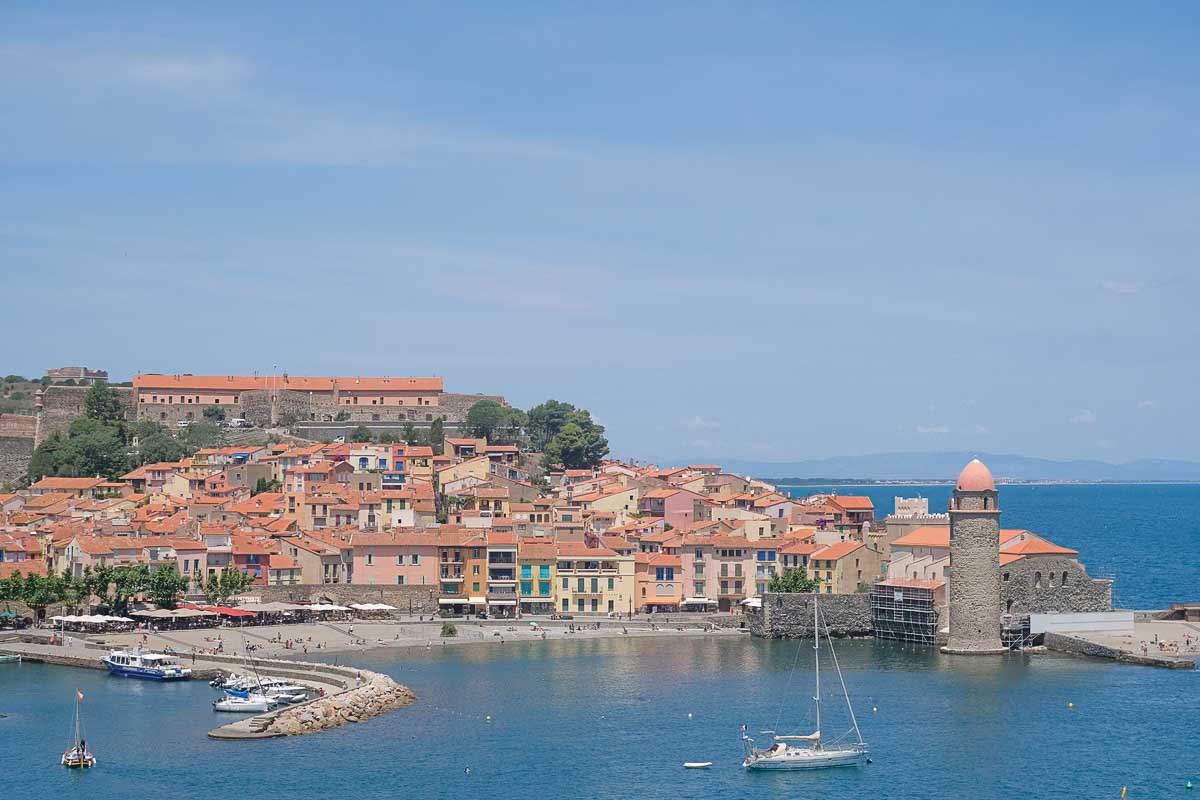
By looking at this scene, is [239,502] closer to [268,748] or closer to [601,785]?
[268,748]

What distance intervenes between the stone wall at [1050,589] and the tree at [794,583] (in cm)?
948

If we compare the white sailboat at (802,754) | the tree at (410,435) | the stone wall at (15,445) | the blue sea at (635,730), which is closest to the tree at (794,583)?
the blue sea at (635,730)

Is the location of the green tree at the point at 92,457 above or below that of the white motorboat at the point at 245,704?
above

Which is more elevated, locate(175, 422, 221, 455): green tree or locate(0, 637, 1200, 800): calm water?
locate(175, 422, 221, 455): green tree

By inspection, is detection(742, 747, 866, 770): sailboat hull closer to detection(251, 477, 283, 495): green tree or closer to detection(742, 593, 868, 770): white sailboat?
detection(742, 593, 868, 770): white sailboat

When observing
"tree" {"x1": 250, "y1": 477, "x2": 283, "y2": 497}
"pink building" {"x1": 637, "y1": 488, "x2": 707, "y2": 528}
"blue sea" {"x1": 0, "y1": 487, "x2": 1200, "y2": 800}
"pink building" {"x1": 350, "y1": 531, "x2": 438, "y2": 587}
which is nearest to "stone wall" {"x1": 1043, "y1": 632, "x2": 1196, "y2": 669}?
"blue sea" {"x1": 0, "y1": 487, "x2": 1200, "y2": 800}

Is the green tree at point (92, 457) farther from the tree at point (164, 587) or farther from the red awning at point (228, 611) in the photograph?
the red awning at point (228, 611)

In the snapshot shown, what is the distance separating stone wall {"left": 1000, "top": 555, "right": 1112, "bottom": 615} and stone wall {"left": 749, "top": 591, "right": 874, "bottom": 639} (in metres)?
7.41

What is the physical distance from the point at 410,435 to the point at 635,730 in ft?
225

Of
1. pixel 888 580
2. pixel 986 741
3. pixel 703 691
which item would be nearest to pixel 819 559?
pixel 888 580

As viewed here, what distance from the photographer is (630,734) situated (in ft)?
163

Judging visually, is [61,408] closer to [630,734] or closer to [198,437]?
[198,437]

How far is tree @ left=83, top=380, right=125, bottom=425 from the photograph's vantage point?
118 meters

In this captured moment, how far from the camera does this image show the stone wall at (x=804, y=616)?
71688mm
